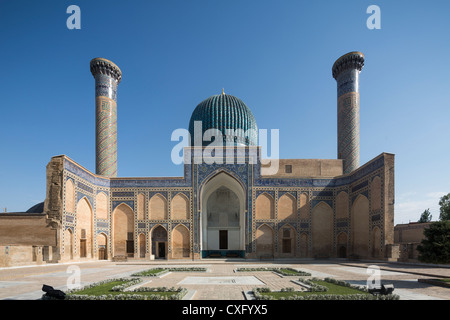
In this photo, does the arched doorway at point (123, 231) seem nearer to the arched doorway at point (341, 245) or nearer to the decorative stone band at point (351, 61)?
the arched doorway at point (341, 245)

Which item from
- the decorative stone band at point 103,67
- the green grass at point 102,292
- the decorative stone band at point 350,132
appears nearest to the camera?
the green grass at point 102,292

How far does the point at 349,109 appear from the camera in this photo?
21.3m

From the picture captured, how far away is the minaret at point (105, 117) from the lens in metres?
20.8

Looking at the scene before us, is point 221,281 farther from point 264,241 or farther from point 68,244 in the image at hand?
point 264,241

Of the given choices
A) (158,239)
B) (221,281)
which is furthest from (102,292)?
(158,239)

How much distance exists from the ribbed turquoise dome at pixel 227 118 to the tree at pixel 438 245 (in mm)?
16712

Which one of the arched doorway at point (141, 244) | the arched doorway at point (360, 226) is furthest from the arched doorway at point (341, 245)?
the arched doorway at point (141, 244)

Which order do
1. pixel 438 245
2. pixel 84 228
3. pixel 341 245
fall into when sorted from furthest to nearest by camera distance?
pixel 341 245 → pixel 84 228 → pixel 438 245

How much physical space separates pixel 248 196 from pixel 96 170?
32.9 feet

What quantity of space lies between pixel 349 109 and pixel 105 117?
16341mm

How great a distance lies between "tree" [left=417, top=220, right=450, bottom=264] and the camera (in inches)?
275

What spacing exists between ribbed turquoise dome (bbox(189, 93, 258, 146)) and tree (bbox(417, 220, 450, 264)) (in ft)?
54.8

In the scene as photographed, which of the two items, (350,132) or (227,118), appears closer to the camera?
(350,132)

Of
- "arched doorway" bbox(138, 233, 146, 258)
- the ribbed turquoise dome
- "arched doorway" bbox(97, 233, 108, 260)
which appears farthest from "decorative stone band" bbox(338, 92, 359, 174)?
"arched doorway" bbox(97, 233, 108, 260)
